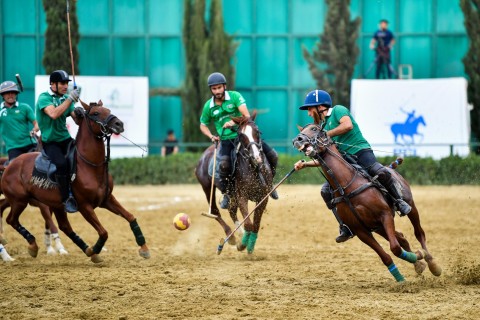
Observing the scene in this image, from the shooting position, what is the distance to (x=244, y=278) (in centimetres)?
1251

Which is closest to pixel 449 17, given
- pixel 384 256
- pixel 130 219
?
pixel 130 219

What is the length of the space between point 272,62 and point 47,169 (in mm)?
19150

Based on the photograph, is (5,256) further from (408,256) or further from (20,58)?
(20,58)

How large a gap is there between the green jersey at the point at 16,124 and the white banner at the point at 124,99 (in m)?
13.1

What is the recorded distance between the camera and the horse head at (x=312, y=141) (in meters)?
11.4

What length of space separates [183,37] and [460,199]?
1155cm

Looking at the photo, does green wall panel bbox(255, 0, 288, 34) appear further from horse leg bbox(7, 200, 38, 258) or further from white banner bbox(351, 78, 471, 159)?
horse leg bbox(7, 200, 38, 258)

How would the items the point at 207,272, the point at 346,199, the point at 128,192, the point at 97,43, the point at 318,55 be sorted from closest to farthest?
the point at 346,199 < the point at 207,272 < the point at 128,192 < the point at 318,55 < the point at 97,43

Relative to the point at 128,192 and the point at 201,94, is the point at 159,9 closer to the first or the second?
the point at 201,94

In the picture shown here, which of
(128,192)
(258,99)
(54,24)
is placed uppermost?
(54,24)

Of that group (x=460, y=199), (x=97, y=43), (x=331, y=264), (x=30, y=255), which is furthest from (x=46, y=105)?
(x=97, y=43)

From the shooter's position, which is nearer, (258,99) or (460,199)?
(460,199)

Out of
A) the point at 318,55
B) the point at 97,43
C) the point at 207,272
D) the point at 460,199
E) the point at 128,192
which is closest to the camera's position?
the point at 207,272

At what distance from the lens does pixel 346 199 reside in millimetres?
11539
